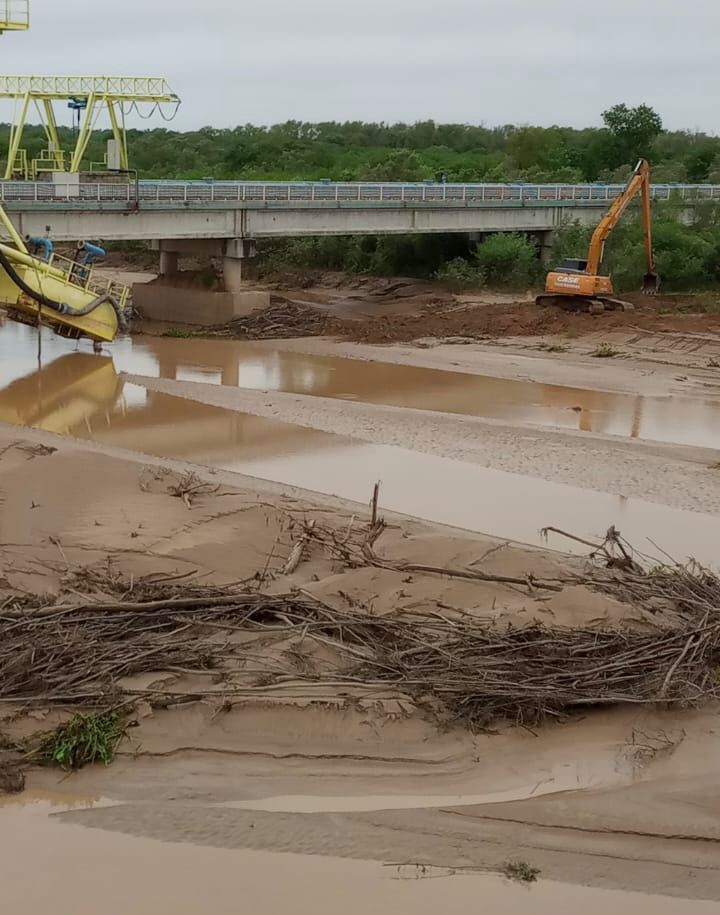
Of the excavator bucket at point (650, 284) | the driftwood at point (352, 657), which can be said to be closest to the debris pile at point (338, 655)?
the driftwood at point (352, 657)

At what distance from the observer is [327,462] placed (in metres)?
18.1

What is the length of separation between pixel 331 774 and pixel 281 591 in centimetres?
272

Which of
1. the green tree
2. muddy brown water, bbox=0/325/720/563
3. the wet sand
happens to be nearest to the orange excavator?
muddy brown water, bbox=0/325/720/563

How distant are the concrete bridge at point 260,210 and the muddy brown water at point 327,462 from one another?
5.75 metres

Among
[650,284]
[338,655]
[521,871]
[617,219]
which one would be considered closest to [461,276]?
[650,284]

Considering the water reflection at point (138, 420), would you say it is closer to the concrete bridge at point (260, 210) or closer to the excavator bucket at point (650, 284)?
the concrete bridge at point (260, 210)

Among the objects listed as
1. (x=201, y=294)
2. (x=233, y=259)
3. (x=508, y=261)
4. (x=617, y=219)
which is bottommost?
(x=201, y=294)

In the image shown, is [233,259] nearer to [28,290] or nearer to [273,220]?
[273,220]

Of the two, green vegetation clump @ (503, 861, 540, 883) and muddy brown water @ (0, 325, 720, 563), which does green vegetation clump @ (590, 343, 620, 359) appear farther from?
green vegetation clump @ (503, 861, 540, 883)

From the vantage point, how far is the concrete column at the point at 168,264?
35875mm

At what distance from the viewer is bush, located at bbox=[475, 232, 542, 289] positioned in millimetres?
40469

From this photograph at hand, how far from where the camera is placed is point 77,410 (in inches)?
869

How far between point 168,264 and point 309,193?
5149 mm

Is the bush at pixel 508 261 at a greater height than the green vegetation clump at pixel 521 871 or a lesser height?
greater
